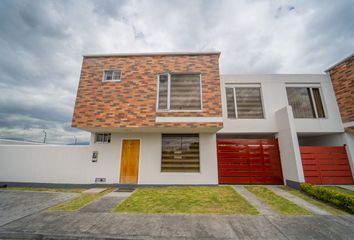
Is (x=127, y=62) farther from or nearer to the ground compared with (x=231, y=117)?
farther from the ground

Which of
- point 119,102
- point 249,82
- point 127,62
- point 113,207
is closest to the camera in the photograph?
point 113,207

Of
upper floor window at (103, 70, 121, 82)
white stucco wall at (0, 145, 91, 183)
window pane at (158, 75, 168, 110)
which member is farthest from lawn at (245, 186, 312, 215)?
upper floor window at (103, 70, 121, 82)

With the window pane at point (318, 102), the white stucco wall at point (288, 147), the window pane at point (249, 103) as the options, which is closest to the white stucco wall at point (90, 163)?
the window pane at point (249, 103)

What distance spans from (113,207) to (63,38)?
985 cm

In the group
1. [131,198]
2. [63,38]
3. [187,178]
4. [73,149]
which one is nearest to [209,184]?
[187,178]

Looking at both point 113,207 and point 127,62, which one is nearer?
point 113,207

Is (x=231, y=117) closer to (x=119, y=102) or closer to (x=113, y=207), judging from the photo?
(x=119, y=102)

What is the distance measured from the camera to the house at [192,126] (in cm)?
661

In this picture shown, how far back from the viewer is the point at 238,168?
24.9 ft

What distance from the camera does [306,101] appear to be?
8.35 m

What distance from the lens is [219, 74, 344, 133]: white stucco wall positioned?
7813 millimetres

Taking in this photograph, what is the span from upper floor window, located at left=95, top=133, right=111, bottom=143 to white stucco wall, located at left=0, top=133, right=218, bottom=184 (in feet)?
0.83

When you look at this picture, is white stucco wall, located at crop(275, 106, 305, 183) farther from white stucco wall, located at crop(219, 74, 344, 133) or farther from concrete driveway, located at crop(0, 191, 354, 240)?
concrete driveway, located at crop(0, 191, 354, 240)

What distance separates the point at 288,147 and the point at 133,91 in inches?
336
